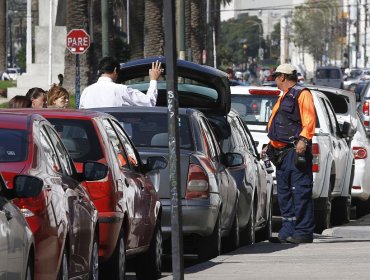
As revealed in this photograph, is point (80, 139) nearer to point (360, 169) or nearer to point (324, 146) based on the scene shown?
point (324, 146)

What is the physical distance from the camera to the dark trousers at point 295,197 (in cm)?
1523

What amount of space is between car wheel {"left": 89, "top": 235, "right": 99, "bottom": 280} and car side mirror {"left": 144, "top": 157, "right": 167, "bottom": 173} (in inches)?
81.3

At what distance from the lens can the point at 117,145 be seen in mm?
11781

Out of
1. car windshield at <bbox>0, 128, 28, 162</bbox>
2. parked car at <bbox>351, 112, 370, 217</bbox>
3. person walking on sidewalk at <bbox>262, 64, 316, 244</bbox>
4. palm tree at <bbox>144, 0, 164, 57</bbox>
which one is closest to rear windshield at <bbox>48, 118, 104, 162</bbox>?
car windshield at <bbox>0, 128, 28, 162</bbox>

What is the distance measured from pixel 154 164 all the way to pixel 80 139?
1.04m

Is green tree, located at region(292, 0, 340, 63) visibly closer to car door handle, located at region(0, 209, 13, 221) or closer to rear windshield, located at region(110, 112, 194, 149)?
rear windshield, located at region(110, 112, 194, 149)

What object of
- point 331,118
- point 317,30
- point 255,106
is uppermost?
point 317,30

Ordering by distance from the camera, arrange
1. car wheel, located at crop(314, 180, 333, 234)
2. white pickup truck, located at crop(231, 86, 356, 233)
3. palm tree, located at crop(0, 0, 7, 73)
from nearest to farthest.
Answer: white pickup truck, located at crop(231, 86, 356, 233) → car wheel, located at crop(314, 180, 333, 234) → palm tree, located at crop(0, 0, 7, 73)

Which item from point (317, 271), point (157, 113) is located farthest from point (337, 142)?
point (317, 271)

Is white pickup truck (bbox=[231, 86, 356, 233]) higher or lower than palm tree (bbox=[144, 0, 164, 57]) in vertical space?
lower

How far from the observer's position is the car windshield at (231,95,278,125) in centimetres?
1880

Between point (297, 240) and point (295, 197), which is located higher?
point (295, 197)

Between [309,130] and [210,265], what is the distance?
8.94ft

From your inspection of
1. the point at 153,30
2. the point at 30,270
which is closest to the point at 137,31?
the point at 153,30
